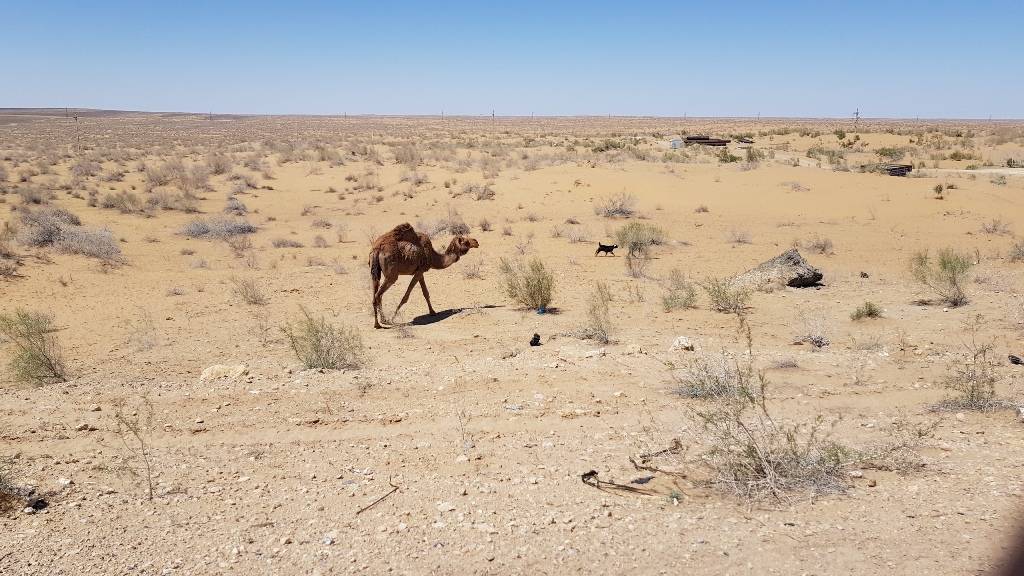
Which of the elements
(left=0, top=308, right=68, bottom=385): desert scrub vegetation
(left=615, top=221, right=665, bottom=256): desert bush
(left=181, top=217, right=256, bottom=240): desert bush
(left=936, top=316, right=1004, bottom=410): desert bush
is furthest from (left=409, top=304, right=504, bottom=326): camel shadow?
(left=181, top=217, right=256, bottom=240): desert bush

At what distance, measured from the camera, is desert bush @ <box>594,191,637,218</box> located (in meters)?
23.1

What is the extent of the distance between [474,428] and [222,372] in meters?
3.64

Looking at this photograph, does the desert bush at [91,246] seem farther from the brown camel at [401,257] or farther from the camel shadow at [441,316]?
the camel shadow at [441,316]

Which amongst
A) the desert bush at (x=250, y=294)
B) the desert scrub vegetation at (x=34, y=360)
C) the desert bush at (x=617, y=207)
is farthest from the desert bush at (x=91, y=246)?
the desert bush at (x=617, y=207)

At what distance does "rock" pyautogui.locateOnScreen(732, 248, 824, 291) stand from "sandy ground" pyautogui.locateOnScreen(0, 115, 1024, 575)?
37 centimetres

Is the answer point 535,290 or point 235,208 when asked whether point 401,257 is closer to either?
point 535,290

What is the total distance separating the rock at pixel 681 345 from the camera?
8570 mm

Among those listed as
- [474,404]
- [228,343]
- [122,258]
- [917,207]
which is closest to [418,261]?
[228,343]

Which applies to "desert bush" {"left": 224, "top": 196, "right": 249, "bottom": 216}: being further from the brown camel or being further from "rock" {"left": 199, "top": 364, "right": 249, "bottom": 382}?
"rock" {"left": 199, "top": 364, "right": 249, "bottom": 382}

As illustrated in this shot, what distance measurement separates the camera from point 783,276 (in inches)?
499

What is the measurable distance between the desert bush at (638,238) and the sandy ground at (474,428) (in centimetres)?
120

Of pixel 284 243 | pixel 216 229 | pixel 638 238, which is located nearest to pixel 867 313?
pixel 638 238

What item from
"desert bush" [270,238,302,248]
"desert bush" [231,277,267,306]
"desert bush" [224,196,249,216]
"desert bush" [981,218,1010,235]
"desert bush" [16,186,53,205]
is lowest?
"desert bush" [231,277,267,306]

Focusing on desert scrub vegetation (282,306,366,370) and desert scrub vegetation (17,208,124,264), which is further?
desert scrub vegetation (17,208,124,264)
